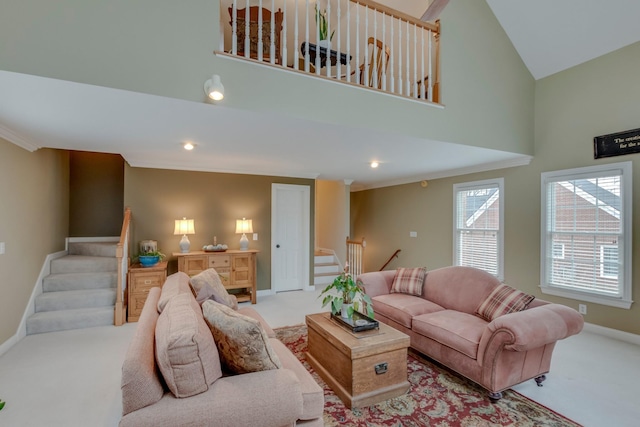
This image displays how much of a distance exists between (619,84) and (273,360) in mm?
4968

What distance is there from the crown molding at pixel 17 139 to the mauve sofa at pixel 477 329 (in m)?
4.35

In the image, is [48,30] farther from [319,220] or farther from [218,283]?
[319,220]

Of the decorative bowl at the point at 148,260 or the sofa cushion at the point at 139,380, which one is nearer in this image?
the sofa cushion at the point at 139,380

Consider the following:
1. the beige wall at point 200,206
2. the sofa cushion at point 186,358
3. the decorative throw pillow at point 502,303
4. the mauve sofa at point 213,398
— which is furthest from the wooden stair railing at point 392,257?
the sofa cushion at point 186,358

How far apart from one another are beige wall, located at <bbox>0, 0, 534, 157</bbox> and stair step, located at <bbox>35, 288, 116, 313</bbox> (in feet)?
10.9

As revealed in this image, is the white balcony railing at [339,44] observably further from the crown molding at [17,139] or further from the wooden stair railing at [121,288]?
the wooden stair railing at [121,288]

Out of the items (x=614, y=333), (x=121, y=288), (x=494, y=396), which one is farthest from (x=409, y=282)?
(x=121, y=288)

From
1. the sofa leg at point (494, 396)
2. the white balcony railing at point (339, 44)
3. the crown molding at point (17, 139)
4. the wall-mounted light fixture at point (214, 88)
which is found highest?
the white balcony railing at point (339, 44)

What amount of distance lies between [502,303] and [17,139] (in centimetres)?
528

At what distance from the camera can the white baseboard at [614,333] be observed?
3.58 meters

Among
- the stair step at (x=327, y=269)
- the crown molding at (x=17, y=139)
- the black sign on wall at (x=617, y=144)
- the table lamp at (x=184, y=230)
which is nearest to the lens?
the crown molding at (x=17, y=139)

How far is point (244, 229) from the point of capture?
5477 mm

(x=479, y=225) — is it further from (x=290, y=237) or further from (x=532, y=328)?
(x=290, y=237)

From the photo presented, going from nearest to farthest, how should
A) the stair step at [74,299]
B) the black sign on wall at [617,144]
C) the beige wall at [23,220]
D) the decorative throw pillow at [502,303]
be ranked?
1. the decorative throw pillow at [502,303]
2. the beige wall at [23,220]
3. the black sign on wall at [617,144]
4. the stair step at [74,299]
